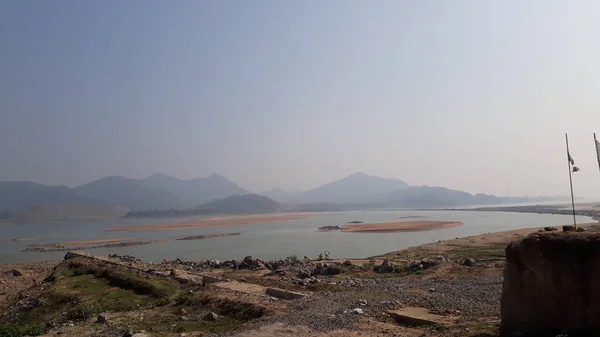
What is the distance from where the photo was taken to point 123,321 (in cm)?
1697

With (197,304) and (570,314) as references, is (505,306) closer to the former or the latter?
(570,314)

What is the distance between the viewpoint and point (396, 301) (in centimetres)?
1555

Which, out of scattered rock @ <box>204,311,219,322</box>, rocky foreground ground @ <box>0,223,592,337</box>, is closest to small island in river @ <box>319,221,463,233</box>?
rocky foreground ground @ <box>0,223,592,337</box>

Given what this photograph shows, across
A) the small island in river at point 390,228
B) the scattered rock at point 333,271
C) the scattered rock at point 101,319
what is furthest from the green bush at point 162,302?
the small island in river at point 390,228

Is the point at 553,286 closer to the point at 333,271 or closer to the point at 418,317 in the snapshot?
the point at 418,317

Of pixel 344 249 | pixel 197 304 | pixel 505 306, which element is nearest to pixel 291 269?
pixel 197 304

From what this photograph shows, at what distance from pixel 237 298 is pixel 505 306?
10.1 metres

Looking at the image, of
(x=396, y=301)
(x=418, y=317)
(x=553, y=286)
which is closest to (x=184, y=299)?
(x=396, y=301)

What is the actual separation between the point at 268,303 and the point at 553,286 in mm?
9644

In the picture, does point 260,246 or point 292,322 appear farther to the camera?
point 260,246

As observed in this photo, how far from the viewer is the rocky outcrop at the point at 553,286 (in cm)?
Answer: 951

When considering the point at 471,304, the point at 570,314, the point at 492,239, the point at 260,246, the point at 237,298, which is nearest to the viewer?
the point at 570,314

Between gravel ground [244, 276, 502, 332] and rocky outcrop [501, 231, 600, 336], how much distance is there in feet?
9.84

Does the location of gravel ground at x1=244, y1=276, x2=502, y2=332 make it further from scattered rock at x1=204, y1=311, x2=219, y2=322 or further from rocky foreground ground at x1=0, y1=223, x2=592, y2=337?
scattered rock at x1=204, y1=311, x2=219, y2=322
